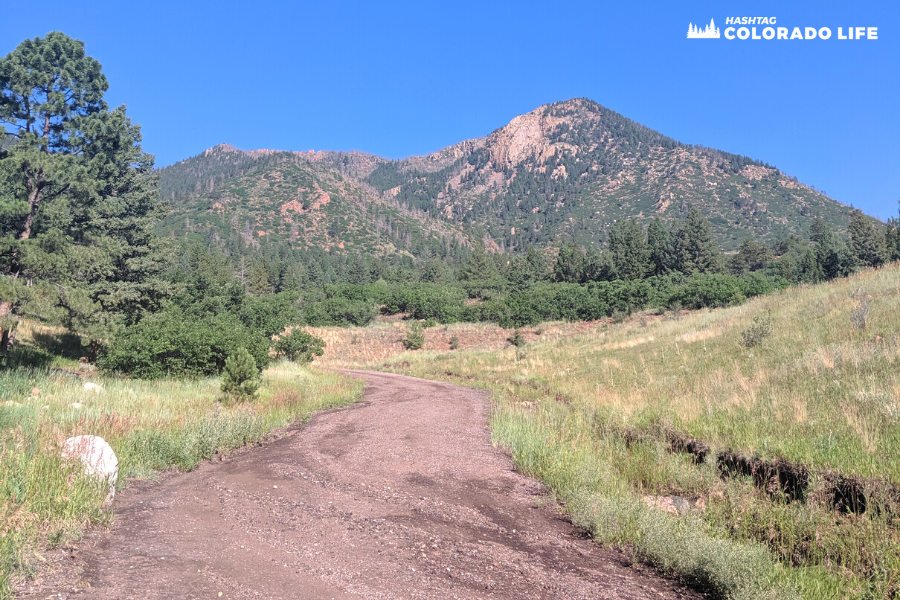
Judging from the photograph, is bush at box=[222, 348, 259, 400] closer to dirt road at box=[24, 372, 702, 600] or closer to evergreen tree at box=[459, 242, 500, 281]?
dirt road at box=[24, 372, 702, 600]

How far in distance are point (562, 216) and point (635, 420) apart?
18776cm

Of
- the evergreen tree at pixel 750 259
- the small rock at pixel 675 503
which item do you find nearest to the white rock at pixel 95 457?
the small rock at pixel 675 503

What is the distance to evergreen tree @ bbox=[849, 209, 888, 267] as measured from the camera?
5919cm

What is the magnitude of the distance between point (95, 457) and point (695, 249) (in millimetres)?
77024

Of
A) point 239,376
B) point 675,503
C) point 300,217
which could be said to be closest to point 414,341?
point 239,376

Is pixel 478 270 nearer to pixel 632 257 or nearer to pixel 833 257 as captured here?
pixel 632 257

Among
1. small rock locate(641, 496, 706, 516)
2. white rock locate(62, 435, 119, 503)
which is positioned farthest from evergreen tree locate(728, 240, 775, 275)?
white rock locate(62, 435, 119, 503)

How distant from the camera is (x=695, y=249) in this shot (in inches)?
2832

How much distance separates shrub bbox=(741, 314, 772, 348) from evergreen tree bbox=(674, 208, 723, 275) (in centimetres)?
5844

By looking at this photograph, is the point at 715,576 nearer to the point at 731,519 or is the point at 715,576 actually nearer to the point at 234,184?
the point at 731,519

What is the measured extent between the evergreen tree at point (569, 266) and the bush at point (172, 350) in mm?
68913

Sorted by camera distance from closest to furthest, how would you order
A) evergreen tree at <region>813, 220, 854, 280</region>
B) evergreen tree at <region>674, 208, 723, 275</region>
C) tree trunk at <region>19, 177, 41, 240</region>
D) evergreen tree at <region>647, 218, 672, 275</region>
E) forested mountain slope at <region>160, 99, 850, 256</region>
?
tree trunk at <region>19, 177, 41, 240</region> < evergreen tree at <region>813, 220, 854, 280</region> < evergreen tree at <region>674, 208, 723, 275</region> < evergreen tree at <region>647, 218, 672, 275</region> < forested mountain slope at <region>160, 99, 850, 256</region>

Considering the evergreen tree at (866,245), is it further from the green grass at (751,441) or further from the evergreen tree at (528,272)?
the green grass at (751,441)

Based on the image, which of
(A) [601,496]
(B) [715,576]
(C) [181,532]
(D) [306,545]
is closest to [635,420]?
(A) [601,496]
